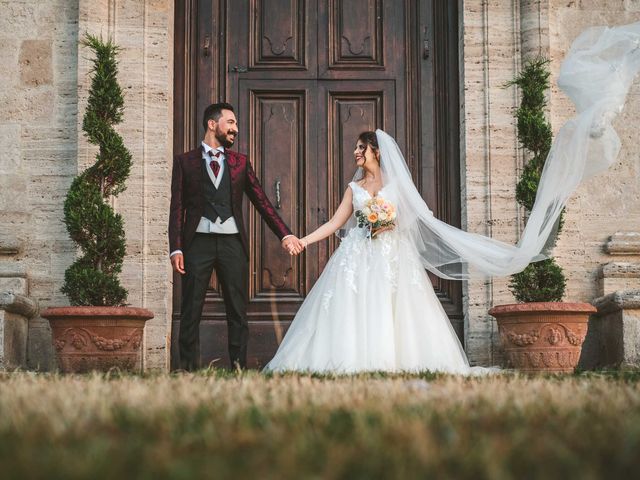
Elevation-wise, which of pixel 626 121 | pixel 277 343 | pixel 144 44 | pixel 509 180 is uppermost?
pixel 144 44

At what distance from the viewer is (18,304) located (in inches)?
300

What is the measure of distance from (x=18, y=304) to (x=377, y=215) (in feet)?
9.70

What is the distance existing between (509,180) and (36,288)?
4.19 m

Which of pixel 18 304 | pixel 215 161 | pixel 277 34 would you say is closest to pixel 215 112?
pixel 215 161

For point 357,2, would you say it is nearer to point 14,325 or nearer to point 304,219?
point 304,219

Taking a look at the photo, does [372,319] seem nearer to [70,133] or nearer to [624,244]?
[624,244]

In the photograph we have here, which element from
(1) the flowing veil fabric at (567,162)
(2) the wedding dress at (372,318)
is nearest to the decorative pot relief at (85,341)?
(2) the wedding dress at (372,318)

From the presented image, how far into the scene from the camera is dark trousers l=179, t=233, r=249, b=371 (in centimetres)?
702

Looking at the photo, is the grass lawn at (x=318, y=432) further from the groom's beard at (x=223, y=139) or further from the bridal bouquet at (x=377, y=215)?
the groom's beard at (x=223, y=139)

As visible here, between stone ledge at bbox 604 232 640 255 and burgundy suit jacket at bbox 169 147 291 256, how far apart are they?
2869mm

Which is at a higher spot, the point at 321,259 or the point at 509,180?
the point at 509,180

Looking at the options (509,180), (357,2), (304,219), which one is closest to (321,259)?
(304,219)

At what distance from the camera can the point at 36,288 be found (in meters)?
8.16

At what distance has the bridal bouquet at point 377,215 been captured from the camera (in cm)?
739
